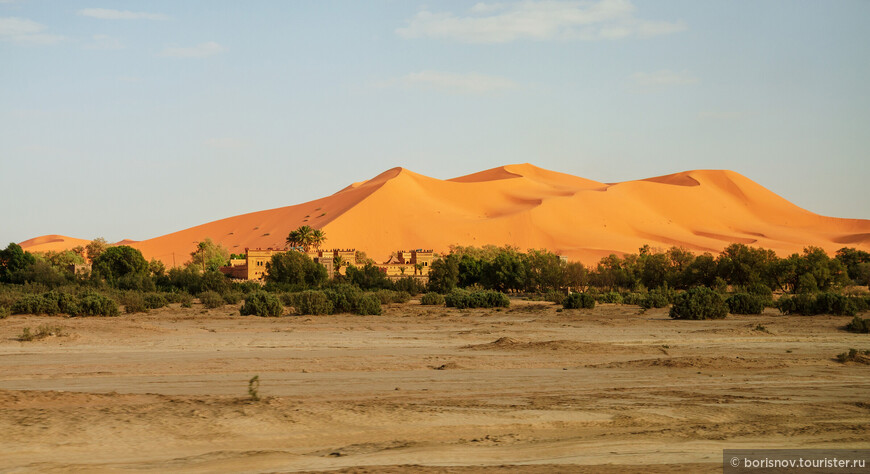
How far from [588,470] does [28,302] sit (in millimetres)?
24985

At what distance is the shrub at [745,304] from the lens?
31359 millimetres

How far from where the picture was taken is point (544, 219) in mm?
120125

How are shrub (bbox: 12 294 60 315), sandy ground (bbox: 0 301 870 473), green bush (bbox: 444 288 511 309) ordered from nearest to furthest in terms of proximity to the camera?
sandy ground (bbox: 0 301 870 473)
shrub (bbox: 12 294 60 315)
green bush (bbox: 444 288 511 309)

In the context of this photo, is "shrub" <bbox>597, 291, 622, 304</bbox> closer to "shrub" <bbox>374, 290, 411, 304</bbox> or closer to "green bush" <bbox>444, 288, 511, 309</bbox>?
"green bush" <bbox>444, 288, 511, 309</bbox>

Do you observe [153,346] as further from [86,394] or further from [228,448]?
[228,448]

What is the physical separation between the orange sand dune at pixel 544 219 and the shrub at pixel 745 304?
2687 inches

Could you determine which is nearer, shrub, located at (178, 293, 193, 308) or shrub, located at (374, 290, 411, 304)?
shrub, located at (178, 293, 193, 308)

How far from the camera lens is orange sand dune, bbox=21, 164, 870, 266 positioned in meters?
114

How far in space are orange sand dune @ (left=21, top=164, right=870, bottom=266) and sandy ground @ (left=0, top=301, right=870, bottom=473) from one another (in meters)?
83.3

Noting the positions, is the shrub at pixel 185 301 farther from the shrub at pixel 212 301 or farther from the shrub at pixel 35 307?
the shrub at pixel 35 307

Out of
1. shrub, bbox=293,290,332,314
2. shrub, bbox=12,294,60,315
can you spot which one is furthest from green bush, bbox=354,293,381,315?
shrub, bbox=12,294,60,315

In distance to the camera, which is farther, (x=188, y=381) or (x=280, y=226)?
(x=280, y=226)

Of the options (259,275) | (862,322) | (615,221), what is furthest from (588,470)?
(615,221)

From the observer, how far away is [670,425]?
31.4 feet
